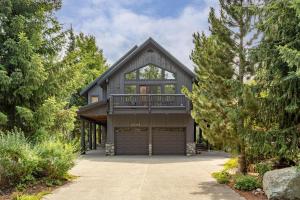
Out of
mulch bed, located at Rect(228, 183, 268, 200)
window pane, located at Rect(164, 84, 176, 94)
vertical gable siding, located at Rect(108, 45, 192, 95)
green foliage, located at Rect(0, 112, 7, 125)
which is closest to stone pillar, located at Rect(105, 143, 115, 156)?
vertical gable siding, located at Rect(108, 45, 192, 95)

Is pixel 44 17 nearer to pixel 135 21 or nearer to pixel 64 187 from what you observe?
pixel 135 21

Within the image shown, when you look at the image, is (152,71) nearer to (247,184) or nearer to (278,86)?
(247,184)

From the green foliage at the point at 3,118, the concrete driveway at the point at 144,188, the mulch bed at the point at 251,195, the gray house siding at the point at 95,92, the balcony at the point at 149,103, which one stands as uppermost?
the gray house siding at the point at 95,92

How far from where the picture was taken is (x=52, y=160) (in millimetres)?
10641

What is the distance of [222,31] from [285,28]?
3536mm

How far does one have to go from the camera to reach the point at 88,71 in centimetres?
3931

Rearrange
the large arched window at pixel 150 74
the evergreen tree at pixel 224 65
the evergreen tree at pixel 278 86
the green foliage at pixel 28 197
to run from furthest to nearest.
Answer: the large arched window at pixel 150 74
the evergreen tree at pixel 224 65
the evergreen tree at pixel 278 86
the green foliage at pixel 28 197

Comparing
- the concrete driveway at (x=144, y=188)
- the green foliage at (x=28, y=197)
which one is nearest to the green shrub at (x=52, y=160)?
the concrete driveway at (x=144, y=188)

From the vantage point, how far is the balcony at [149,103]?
23.2m

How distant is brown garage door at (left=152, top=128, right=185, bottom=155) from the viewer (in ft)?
79.8

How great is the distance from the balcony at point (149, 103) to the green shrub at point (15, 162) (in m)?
13.3

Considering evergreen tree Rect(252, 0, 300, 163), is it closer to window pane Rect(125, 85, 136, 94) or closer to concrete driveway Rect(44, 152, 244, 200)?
concrete driveway Rect(44, 152, 244, 200)

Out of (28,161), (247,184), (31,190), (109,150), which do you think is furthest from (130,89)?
(247,184)

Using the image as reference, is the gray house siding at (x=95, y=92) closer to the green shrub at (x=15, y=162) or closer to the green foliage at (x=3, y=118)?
the green foliage at (x=3, y=118)
